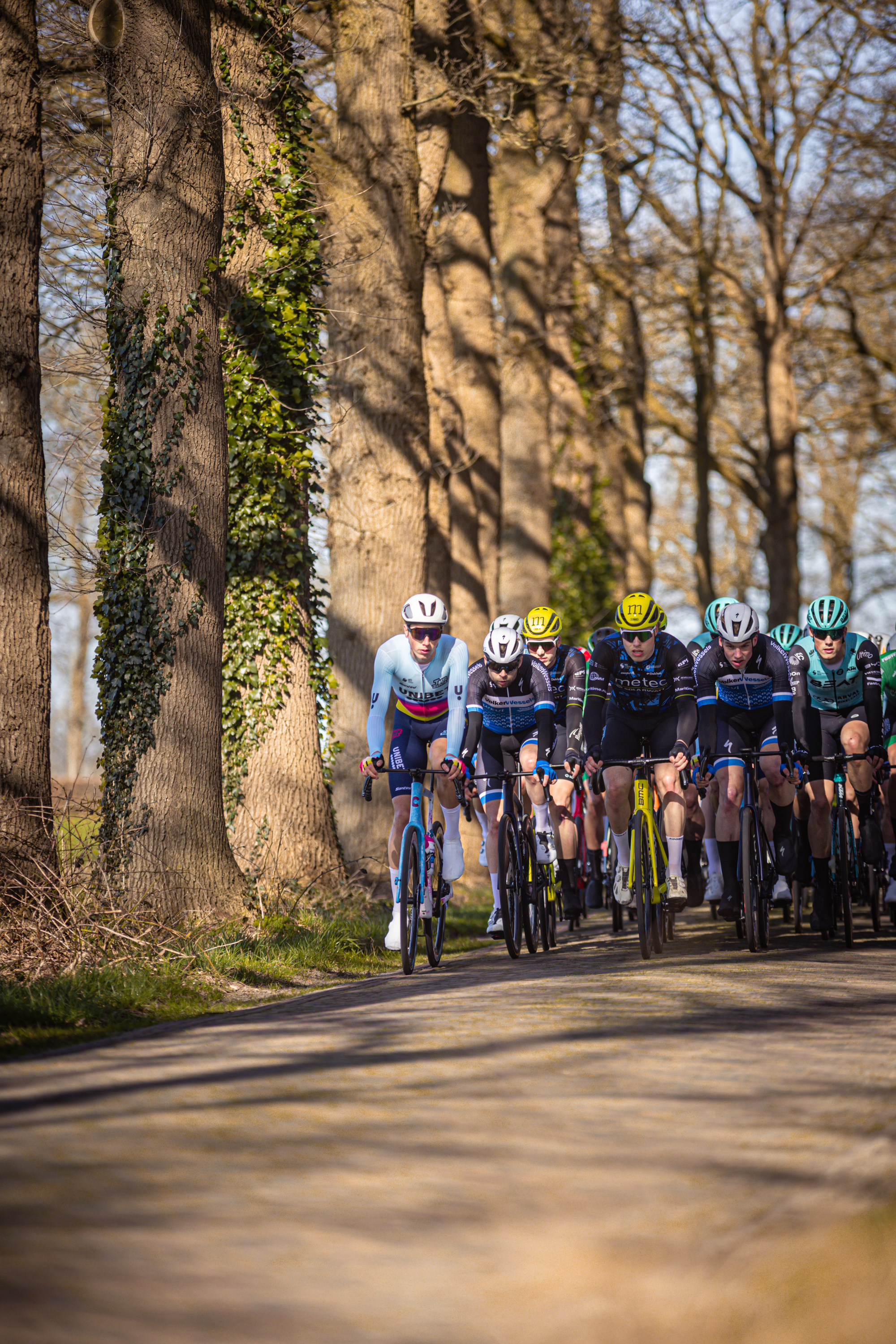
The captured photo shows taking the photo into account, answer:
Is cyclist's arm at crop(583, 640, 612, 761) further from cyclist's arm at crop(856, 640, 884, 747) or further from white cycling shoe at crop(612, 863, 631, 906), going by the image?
cyclist's arm at crop(856, 640, 884, 747)

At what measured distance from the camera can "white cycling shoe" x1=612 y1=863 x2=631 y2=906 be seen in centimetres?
1070

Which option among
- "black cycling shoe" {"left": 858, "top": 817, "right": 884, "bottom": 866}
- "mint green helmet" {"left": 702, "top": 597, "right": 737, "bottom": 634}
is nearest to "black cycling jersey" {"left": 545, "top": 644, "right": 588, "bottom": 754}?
"mint green helmet" {"left": 702, "top": 597, "right": 737, "bottom": 634}

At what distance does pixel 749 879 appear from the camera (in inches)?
435

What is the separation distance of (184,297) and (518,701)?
13.1 feet

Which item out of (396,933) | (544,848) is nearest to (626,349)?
(544,848)

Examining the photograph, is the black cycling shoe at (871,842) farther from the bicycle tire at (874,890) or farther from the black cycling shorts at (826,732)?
the black cycling shorts at (826,732)

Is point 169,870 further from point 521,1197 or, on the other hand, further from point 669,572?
point 669,572

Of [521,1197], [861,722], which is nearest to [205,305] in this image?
[861,722]

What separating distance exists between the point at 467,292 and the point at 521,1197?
54.0 ft

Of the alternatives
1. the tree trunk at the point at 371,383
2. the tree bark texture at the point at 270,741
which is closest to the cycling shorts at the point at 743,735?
the tree bark texture at the point at 270,741

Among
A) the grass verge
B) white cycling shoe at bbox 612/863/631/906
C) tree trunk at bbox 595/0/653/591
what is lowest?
the grass verge

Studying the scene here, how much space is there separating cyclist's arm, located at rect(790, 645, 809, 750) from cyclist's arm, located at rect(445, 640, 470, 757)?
3074mm

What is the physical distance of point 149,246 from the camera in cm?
1018

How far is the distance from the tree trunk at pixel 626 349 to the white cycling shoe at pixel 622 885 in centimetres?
1341
